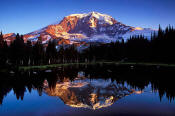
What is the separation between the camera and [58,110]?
1712cm

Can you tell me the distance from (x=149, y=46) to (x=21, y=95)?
326 ft

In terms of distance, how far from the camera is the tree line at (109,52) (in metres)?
77.8

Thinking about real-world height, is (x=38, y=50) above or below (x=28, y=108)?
above

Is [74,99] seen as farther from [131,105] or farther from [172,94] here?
[172,94]

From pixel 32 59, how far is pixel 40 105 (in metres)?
74.6

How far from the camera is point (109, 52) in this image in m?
168

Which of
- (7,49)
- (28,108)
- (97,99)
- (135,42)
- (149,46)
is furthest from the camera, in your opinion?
(135,42)

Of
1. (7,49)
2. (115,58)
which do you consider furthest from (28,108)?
(115,58)

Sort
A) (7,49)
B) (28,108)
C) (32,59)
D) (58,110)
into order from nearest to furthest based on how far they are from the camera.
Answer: (58,110)
(28,108)
(7,49)
(32,59)

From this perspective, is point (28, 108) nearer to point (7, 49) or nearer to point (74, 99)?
point (74, 99)

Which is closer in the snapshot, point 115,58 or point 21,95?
point 21,95

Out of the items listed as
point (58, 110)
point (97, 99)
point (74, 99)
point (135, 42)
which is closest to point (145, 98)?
point (97, 99)

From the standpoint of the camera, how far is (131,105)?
1852cm

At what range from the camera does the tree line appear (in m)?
77.8
